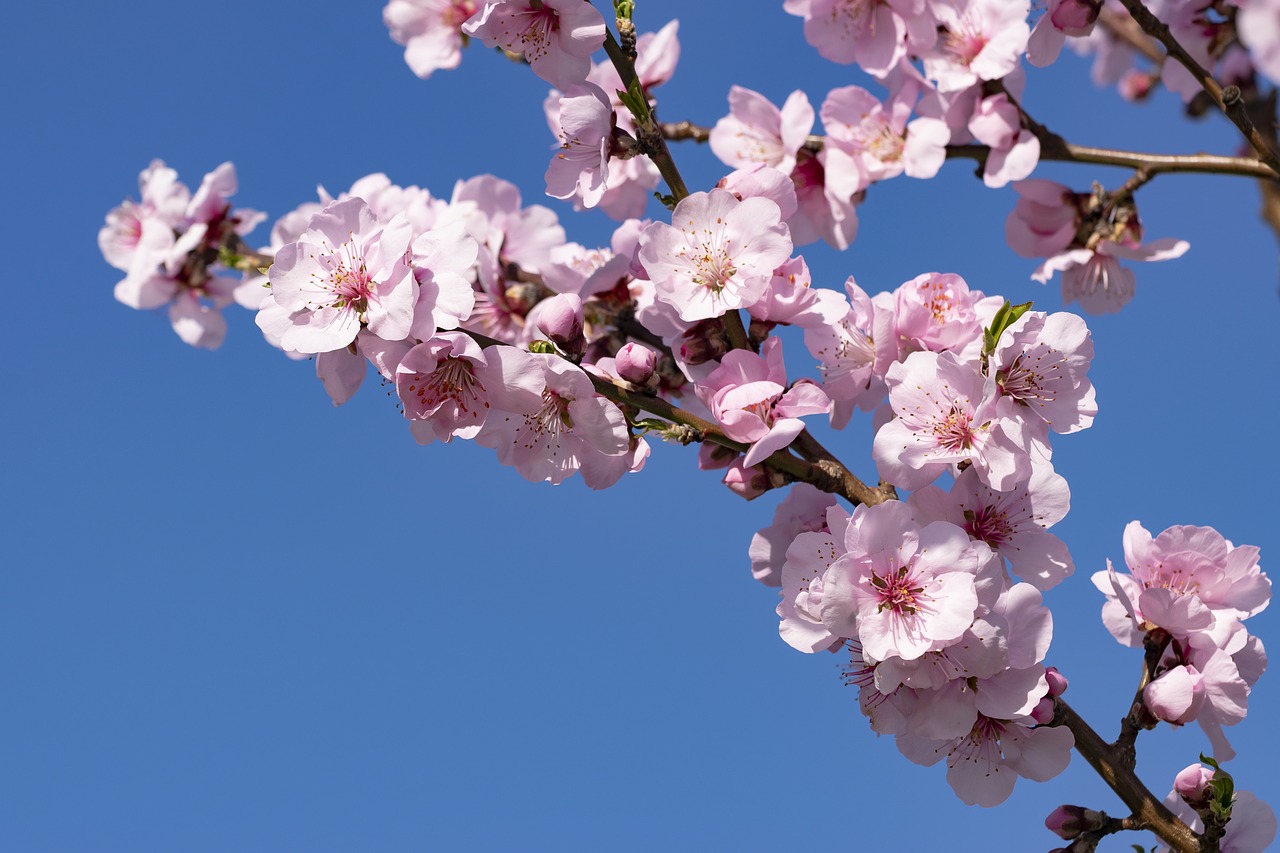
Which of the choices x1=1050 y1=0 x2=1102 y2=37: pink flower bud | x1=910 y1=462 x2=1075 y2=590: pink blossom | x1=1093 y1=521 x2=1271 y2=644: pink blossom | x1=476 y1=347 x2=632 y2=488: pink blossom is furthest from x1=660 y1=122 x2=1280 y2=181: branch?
x1=476 y1=347 x2=632 y2=488: pink blossom

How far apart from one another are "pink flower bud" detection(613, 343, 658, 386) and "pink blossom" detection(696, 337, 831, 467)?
0.41 ft

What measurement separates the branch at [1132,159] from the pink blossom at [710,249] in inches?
52.6

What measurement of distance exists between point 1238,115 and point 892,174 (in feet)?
3.40

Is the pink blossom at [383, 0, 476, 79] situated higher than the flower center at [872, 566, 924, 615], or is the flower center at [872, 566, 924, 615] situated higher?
the pink blossom at [383, 0, 476, 79]

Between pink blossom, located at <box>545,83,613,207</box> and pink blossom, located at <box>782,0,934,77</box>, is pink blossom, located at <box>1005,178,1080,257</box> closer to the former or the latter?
pink blossom, located at <box>782,0,934,77</box>

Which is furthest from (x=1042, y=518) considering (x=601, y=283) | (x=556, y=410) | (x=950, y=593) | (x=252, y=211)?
(x=252, y=211)

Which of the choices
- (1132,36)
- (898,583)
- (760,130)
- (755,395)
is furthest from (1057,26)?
(1132,36)

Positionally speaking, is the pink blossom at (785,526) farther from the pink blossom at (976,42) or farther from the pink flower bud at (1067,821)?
the pink blossom at (976,42)

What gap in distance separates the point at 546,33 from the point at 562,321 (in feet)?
2.35

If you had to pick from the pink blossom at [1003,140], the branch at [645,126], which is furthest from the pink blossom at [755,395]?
the pink blossom at [1003,140]

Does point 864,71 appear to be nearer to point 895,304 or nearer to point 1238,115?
point 1238,115

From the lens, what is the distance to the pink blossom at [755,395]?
7.64ft

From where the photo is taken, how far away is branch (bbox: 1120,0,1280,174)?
2875 mm

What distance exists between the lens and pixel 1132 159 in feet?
11.3
